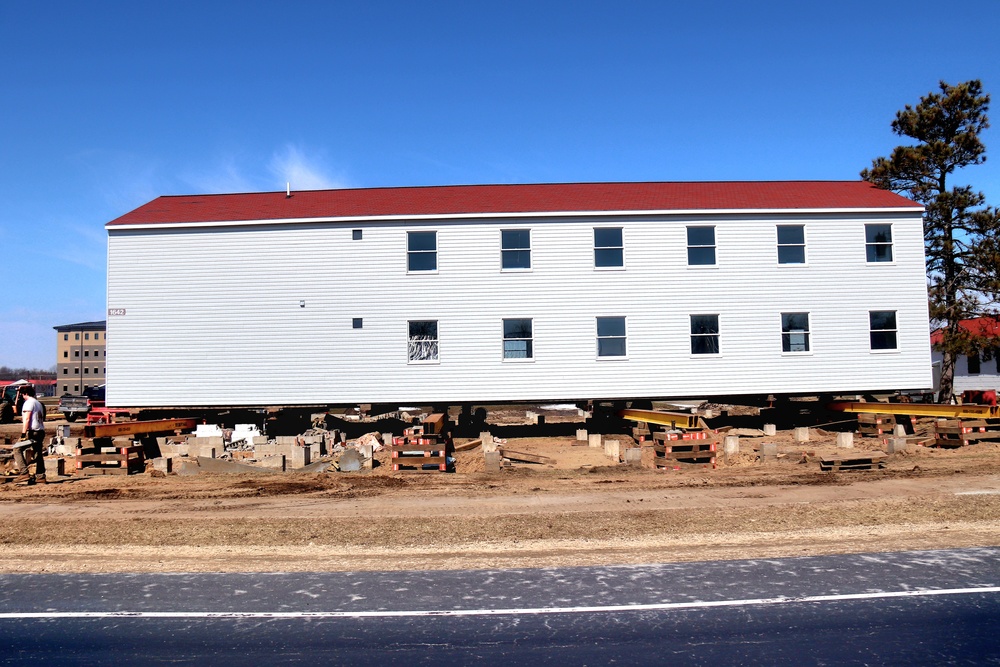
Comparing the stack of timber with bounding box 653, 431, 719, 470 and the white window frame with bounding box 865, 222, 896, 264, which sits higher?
the white window frame with bounding box 865, 222, 896, 264

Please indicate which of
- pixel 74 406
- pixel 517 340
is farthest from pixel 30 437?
pixel 74 406

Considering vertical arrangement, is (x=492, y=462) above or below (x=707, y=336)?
below

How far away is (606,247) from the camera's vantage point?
24.6 m

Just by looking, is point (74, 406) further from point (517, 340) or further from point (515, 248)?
point (515, 248)

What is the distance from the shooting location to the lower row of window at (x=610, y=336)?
2419 cm

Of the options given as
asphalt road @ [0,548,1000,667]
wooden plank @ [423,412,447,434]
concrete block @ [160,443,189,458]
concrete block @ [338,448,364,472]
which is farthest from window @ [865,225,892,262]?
concrete block @ [160,443,189,458]

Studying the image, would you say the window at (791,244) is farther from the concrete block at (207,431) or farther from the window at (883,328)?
the concrete block at (207,431)

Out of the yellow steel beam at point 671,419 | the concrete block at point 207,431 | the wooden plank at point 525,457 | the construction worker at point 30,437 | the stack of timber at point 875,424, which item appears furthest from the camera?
the stack of timber at point 875,424

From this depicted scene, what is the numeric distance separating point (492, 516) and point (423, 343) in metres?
12.3

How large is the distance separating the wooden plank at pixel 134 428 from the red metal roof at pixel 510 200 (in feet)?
23.5

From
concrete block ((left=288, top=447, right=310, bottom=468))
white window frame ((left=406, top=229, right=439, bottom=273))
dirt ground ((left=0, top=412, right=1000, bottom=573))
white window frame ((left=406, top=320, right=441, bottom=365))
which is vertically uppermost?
white window frame ((left=406, top=229, right=439, bottom=273))

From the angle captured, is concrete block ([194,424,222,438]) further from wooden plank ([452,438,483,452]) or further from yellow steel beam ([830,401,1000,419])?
yellow steel beam ([830,401,1000,419])

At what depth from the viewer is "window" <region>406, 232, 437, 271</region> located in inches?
963

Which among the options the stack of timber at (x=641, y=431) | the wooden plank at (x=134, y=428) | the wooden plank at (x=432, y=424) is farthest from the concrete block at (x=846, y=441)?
the wooden plank at (x=134, y=428)
